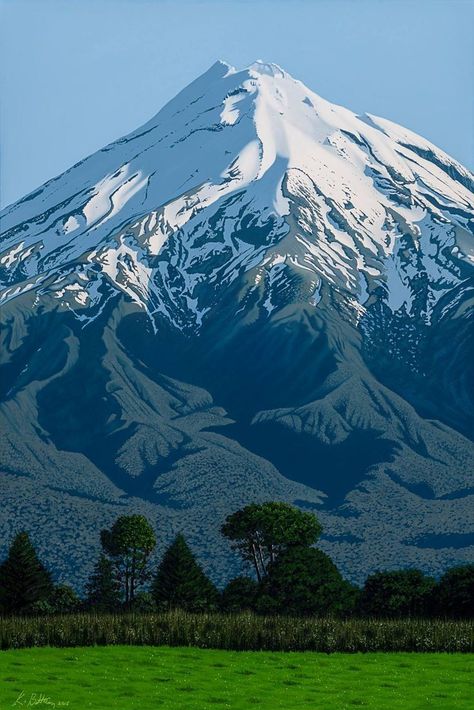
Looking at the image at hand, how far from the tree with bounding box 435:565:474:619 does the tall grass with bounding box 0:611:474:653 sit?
15.2 metres

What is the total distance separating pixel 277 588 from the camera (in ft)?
240

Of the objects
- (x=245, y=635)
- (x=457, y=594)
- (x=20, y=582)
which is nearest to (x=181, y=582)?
(x=20, y=582)

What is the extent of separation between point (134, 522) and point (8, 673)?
50.0 meters

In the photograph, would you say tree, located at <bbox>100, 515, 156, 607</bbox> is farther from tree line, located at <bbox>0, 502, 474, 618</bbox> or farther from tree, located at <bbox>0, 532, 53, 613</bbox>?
tree, located at <bbox>0, 532, 53, 613</bbox>

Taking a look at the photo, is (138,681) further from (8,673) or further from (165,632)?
(165,632)

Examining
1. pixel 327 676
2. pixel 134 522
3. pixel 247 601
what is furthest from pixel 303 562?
pixel 327 676

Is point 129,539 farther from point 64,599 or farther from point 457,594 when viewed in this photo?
point 457,594

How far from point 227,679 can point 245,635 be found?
25.7 feet

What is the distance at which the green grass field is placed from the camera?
3431 cm

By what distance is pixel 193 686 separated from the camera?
121 feet
